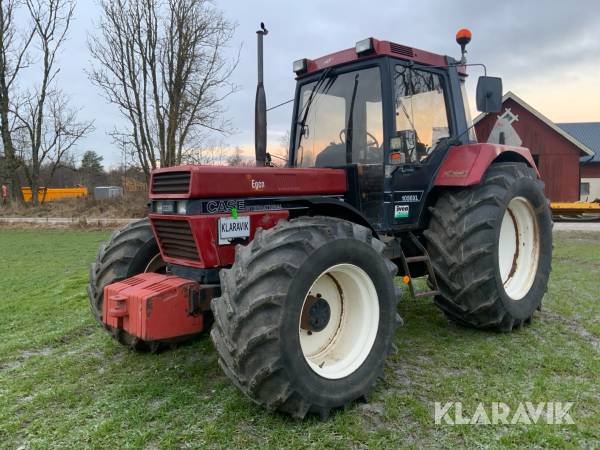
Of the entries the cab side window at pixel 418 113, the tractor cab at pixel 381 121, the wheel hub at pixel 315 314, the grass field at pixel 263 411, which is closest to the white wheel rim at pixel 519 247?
the grass field at pixel 263 411

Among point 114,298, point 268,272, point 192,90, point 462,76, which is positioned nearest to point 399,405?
point 268,272

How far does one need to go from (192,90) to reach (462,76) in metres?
17.2

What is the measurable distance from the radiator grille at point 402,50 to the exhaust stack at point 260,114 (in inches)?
42.7

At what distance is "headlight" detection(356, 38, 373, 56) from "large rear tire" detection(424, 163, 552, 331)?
1.46m

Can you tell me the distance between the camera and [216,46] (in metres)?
20.7

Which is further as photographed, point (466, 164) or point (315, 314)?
point (466, 164)

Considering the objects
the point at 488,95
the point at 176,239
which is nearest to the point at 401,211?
the point at 488,95

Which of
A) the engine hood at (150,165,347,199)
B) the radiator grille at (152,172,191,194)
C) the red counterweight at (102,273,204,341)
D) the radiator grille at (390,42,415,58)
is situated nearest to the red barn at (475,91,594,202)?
the radiator grille at (390,42,415,58)

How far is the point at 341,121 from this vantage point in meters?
4.50

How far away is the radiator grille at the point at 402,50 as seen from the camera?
430cm

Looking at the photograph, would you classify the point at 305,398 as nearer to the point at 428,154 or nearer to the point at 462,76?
the point at 428,154

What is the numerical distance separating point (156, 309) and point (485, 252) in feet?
8.82

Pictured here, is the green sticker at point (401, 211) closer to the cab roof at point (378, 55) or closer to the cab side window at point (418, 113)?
the cab side window at point (418, 113)

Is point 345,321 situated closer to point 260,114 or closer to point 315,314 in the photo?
point 315,314
